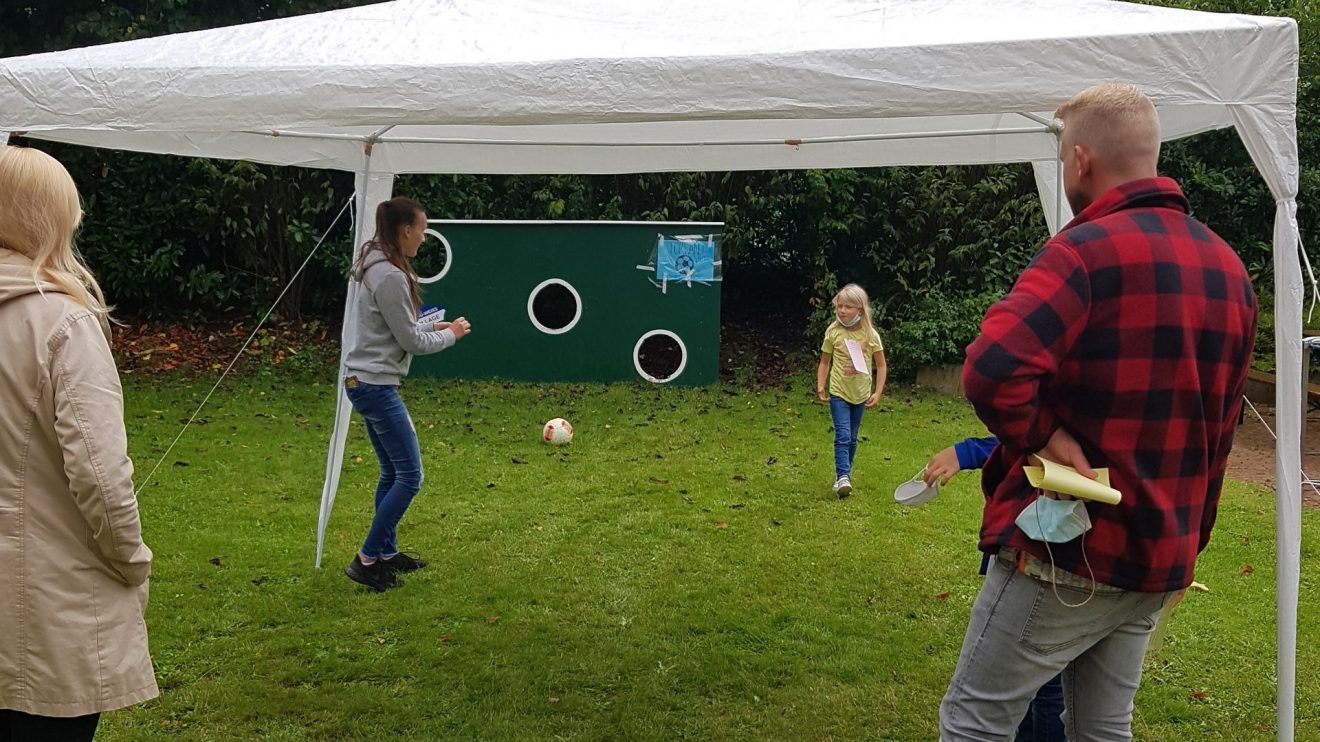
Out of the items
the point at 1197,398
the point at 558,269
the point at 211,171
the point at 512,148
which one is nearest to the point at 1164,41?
the point at 1197,398

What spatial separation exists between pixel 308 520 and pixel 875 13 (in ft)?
13.6

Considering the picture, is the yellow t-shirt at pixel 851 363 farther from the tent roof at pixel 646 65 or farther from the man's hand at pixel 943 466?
the man's hand at pixel 943 466

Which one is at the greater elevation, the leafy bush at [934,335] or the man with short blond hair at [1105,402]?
the man with short blond hair at [1105,402]

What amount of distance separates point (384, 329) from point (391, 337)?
4 cm

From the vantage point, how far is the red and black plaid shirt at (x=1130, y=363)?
5.75 ft

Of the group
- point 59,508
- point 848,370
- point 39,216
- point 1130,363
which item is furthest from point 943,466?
point 848,370

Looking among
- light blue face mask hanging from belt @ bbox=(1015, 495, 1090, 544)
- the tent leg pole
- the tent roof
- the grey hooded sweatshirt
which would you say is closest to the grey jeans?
light blue face mask hanging from belt @ bbox=(1015, 495, 1090, 544)

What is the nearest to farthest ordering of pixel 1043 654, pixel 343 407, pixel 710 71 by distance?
1. pixel 1043 654
2. pixel 710 71
3. pixel 343 407

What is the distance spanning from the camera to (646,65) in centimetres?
259

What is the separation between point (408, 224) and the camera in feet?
13.5

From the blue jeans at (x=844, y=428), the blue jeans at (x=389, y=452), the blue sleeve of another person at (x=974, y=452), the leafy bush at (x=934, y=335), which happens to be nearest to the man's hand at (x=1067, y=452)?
the blue sleeve of another person at (x=974, y=452)

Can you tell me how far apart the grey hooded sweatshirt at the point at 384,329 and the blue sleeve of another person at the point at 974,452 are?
8.01 ft

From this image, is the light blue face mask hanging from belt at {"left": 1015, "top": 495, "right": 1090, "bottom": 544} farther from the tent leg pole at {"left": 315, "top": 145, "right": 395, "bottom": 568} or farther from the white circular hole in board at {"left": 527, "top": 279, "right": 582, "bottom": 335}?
the white circular hole in board at {"left": 527, "top": 279, "right": 582, "bottom": 335}

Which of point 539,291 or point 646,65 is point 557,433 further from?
point 646,65
